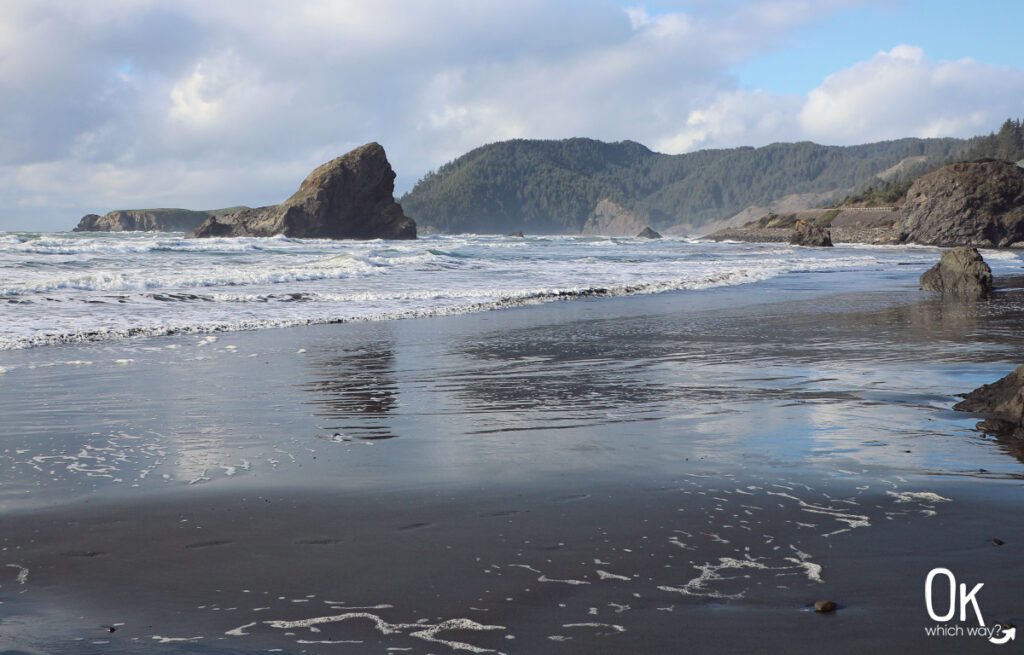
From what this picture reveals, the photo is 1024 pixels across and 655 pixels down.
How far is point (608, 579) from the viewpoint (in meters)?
2.95

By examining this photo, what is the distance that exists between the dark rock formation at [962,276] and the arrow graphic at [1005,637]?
16.1 meters

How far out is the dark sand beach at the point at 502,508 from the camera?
103 inches

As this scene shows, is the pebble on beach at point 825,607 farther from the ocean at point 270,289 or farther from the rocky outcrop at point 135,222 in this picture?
the rocky outcrop at point 135,222

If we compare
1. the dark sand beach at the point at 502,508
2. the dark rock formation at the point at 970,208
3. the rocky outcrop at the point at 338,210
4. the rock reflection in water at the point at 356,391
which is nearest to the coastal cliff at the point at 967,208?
the dark rock formation at the point at 970,208

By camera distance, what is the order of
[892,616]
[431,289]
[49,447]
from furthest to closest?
[431,289] → [49,447] → [892,616]

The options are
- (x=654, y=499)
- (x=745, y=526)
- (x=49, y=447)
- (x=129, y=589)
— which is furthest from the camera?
(x=49, y=447)

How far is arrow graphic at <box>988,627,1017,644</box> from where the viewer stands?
244 cm

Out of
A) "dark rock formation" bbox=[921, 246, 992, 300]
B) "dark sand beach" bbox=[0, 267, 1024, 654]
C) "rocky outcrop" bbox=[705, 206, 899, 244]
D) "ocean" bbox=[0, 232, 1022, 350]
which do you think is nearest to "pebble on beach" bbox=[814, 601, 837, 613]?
"dark sand beach" bbox=[0, 267, 1024, 654]

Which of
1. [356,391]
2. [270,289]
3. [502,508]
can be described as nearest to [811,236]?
[270,289]

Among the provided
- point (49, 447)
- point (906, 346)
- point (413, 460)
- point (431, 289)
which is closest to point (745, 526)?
point (413, 460)

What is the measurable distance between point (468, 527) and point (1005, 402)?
402 cm

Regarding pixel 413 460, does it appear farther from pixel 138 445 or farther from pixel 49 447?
pixel 49 447

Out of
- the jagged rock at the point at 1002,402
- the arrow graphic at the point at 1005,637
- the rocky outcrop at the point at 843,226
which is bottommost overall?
the arrow graphic at the point at 1005,637

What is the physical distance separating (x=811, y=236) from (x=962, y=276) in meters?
49.0
